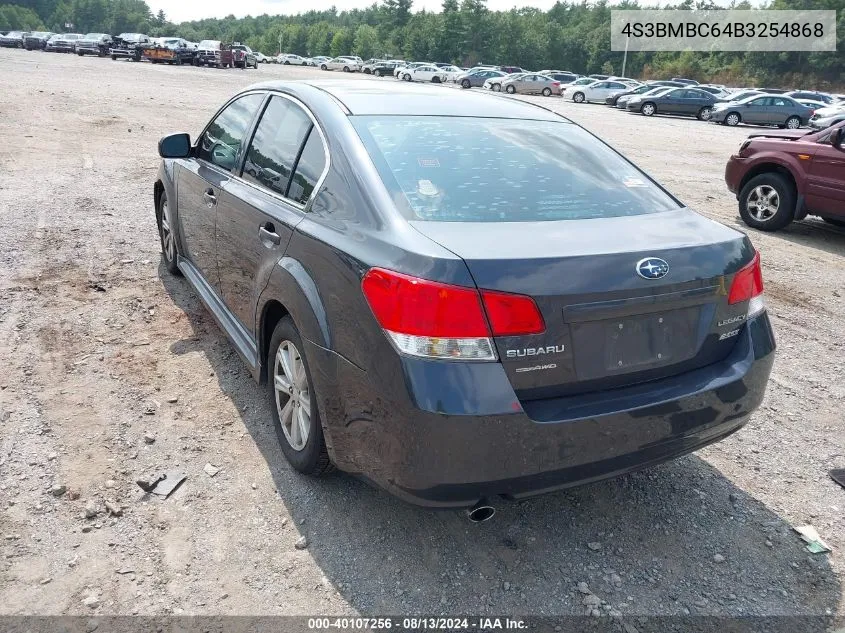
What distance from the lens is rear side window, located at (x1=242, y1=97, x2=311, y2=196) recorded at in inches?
132

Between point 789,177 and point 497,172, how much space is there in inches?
284

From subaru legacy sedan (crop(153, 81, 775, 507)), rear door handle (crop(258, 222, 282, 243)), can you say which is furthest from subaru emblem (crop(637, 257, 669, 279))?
rear door handle (crop(258, 222, 282, 243))

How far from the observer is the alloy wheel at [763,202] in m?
8.78

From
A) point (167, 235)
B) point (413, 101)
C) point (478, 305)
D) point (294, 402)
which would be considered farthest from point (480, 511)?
point (167, 235)

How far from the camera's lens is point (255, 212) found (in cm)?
344

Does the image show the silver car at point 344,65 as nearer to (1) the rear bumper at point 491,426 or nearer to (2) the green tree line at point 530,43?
(2) the green tree line at point 530,43

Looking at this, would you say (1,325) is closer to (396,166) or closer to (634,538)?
(396,166)

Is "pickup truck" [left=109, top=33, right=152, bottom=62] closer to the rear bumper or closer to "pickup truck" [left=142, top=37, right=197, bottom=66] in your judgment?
"pickup truck" [left=142, top=37, right=197, bottom=66]

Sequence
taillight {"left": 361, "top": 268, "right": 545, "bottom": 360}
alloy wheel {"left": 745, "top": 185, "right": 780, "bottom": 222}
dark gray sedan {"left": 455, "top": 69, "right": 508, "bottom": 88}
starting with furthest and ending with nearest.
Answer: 1. dark gray sedan {"left": 455, "top": 69, "right": 508, "bottom": 88}
2. alloy wheel {"left": 745, "top": 185, "right": 780, "bottom": 222}
3. taillight {"left": 361, "top": 268, "right": 545, "bottom": 360}

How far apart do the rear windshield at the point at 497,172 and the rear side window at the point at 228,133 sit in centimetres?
121

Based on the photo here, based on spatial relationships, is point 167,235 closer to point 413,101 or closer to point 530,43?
point 413,101

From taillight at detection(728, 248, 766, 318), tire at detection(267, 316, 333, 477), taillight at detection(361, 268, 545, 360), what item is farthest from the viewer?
tire at detection(267, 316, 333, 477)

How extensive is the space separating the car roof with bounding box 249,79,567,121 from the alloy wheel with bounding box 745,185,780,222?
19.8ft

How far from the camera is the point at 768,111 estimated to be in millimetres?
29406
